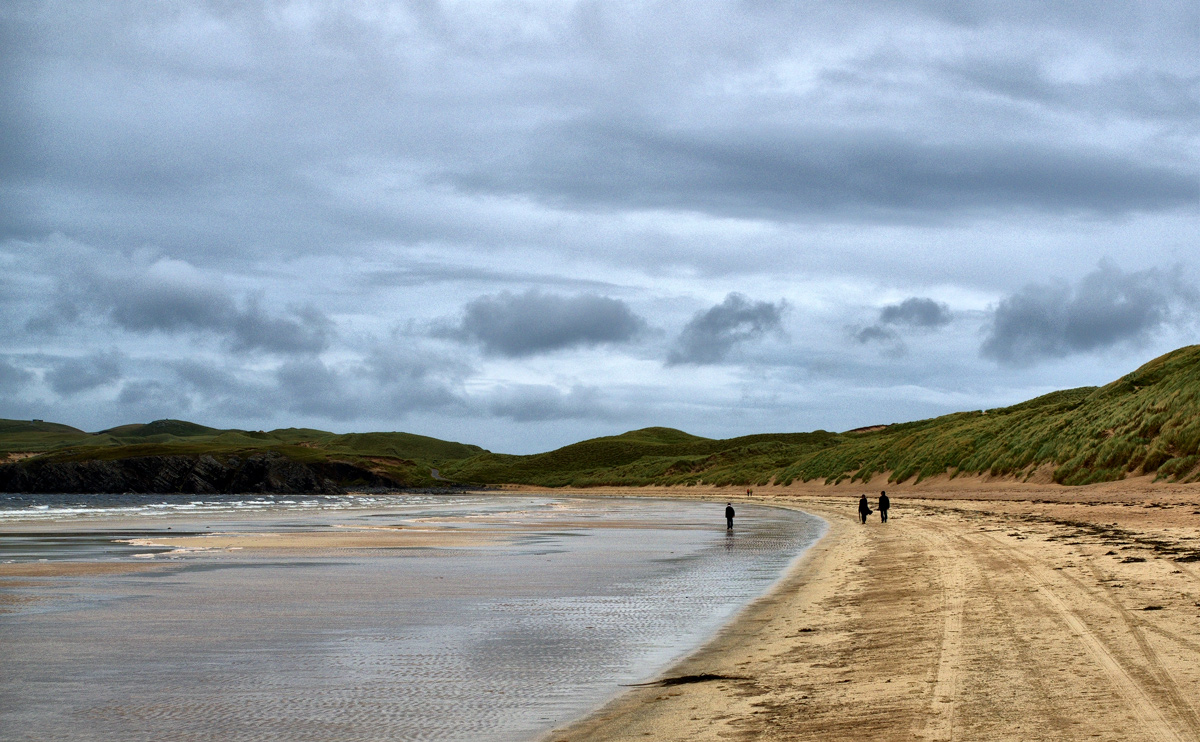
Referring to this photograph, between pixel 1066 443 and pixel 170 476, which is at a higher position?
pixel 1066 443

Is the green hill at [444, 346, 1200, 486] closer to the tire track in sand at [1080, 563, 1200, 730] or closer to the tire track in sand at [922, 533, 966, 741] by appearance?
the tire track in sand at [922, 533, 966, 741]

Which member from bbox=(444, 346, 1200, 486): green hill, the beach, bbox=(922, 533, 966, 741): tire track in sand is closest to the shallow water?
the beach

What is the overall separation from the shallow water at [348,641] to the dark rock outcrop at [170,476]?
128391 mm

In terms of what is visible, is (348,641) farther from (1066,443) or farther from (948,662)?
(1066,443)

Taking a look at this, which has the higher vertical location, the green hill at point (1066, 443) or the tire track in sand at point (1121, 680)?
the green hill at point (1066, 443)

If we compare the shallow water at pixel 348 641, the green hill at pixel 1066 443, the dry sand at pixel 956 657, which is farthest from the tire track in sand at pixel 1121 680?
the green hill at pixel 1066 443

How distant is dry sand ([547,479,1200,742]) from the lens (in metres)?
7.50

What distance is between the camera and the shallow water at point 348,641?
28.3 feet

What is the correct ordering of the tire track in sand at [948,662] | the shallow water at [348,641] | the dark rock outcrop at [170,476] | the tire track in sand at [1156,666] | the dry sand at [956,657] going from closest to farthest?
the tire track in sand at [1156,666] < the tire track in sand at [948,662] < the dry sand at [956,657] < the shallow water at [348,641] < the dark rock outcrop at [170,476]

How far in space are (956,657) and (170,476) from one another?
15517cm

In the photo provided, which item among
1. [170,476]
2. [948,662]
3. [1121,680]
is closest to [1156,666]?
[1121,680]

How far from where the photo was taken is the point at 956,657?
10.1 meters

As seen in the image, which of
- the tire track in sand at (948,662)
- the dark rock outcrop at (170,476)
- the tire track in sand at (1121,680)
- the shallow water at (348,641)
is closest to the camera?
the tire track in sand at (1121,680)

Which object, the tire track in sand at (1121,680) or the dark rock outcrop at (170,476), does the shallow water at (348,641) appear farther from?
the dark rock outcrop at (170,476)
